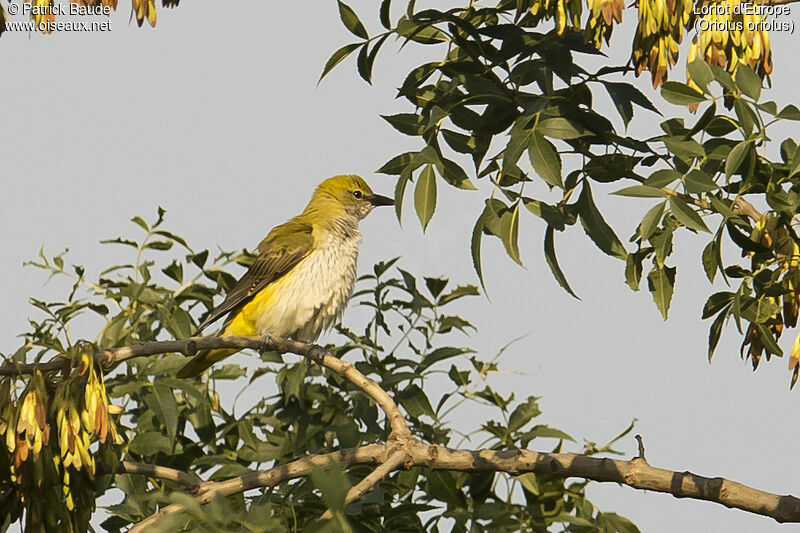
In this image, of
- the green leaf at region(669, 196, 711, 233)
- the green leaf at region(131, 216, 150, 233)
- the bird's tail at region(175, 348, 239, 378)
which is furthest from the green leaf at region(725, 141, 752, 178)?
the bird's tail at region(175, 348, 239, 378)

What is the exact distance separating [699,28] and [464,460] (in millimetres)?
1617

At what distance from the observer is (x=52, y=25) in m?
3.71

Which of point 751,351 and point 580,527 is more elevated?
point 751,351

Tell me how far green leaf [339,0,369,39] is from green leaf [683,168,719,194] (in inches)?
46.0

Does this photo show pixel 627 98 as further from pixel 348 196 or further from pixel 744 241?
pixel 348 196

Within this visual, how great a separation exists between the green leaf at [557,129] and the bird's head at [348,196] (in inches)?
148

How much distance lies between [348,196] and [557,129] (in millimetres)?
3904

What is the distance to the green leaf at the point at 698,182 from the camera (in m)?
2.87

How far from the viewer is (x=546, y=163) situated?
9.53 ft

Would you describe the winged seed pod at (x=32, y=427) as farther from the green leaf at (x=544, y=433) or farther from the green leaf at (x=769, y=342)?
the green leaf at (x=769, y=342)

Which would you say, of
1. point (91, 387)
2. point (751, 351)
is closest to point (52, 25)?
point (91, 387)

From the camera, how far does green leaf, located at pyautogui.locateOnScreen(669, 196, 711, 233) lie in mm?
2842

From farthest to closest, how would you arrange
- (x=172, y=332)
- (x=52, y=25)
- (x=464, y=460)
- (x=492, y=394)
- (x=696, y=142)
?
(x=172, y=332) < (x=492, y=394) < (x=52, y=25) < (x=464, y=460) < (x=696, y=142)

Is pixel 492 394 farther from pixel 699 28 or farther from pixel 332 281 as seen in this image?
pixel 332 281
